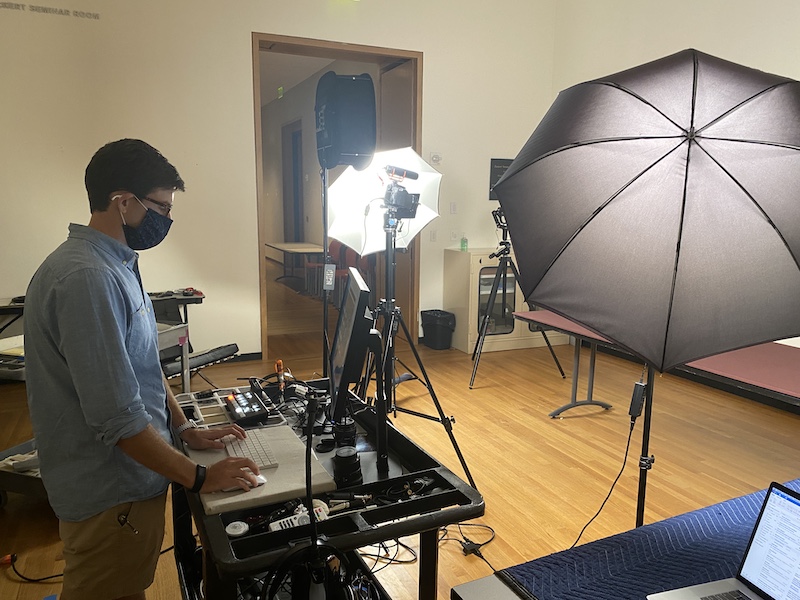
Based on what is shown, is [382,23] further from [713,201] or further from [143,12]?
[713,201]

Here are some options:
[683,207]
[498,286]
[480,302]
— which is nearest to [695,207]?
[683,207]

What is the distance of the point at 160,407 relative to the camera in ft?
4.45

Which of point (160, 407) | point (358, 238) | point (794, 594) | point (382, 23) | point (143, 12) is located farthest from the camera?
point (382, 23)

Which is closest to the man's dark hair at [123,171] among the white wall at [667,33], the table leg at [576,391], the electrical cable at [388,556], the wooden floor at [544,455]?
the wooden floor at [544,455]

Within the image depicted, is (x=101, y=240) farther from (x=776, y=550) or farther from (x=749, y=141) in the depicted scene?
(x=776, y=550)

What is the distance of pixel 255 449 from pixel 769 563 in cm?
102

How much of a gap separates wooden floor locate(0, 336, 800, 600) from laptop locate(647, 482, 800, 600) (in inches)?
48.1

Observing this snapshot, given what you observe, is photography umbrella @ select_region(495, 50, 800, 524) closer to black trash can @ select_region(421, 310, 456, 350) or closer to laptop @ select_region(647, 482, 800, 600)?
laptop @ select_region(647, 482, 800, 600)

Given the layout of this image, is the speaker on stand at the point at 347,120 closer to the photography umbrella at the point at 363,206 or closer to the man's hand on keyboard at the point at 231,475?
the photography umbrella at the point at 363,206

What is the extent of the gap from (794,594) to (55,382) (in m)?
1.38

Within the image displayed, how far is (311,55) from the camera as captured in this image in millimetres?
4965

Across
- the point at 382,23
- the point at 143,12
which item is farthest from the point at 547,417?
the point at 143,12

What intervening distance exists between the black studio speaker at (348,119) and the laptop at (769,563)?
267 centimetres

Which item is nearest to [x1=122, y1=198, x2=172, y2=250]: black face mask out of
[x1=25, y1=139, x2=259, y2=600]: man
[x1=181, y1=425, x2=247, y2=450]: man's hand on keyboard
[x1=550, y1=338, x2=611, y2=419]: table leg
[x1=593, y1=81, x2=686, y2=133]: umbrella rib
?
[x1=25, y1=139, x2=259, y2=600]: man
